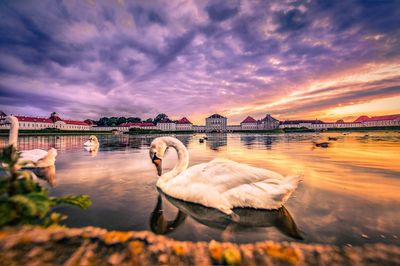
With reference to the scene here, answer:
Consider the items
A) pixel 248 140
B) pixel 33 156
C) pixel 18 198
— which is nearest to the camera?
pixel 18 198

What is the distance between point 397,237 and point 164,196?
4.63 metres

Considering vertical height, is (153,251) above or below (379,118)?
below

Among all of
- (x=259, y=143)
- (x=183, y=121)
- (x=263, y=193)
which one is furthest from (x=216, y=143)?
(x=183, y=121)

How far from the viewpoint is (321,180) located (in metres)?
6.94

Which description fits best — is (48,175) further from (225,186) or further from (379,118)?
(379,118)

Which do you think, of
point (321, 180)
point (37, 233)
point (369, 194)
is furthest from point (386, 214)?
point (37, 233)

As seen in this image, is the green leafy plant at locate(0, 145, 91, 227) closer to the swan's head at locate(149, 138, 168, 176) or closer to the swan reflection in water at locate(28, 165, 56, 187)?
the swan's head at locate(149, 138, 168, 176)

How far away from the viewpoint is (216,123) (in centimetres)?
18238

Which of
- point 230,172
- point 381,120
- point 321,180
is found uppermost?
point 381,120

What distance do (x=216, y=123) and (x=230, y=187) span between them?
587 ft

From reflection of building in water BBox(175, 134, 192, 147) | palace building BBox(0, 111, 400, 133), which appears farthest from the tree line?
reflection of building in water BBox(175, 134, 192, 147)

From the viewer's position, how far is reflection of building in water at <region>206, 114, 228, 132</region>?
182 metres

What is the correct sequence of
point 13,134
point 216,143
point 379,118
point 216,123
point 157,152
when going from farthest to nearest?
1. point 216,123
2. point 379,118
3. point 216,143
4. point 157,152
5. point 13,134

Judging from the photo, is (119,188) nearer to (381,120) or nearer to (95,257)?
(95,257)
